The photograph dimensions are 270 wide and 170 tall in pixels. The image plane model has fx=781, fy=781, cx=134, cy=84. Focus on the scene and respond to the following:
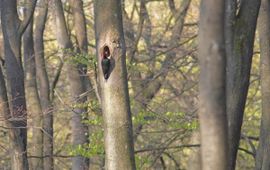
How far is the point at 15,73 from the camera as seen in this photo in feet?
54.2

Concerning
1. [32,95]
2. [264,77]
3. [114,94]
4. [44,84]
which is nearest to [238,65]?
[114,94]

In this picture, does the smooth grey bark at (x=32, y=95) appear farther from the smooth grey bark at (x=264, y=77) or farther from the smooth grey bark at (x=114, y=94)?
the smooth grey bark at (x=114, y=94)

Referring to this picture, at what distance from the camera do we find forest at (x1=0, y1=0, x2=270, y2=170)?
7.01 m

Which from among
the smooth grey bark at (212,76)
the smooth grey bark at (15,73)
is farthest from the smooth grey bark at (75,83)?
the smooth grey bark at (212,76)

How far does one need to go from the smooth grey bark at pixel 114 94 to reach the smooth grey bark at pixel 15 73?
5418mm

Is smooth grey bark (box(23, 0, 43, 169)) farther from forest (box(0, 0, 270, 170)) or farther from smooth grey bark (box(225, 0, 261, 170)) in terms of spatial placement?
smooth grey bark (box(225, 0, 261, 170))

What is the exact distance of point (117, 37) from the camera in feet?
35.3

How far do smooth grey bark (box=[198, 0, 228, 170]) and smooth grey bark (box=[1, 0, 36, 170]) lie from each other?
30.7 feet

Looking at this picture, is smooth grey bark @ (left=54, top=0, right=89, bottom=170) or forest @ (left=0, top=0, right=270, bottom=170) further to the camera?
smooth grey bark @ (left=54, top=0, right=89, bottom=170)

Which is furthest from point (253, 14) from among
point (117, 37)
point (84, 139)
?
point (84, 139)

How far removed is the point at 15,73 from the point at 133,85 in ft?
24.4

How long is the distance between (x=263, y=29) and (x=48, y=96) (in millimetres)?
10962

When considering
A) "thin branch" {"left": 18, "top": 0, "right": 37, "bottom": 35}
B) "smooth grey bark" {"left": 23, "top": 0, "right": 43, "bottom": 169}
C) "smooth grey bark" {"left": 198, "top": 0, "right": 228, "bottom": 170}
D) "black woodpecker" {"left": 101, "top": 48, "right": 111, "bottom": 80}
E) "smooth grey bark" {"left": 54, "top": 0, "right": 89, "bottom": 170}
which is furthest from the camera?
"smooth grey bark" {"left": 23, "top": 0, "right": 43, "bottom": 169}

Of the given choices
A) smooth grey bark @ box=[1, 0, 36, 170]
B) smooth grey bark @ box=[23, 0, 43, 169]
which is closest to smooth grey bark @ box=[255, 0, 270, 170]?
smooth grey bark @ box=[1, 0, 36, 170]
